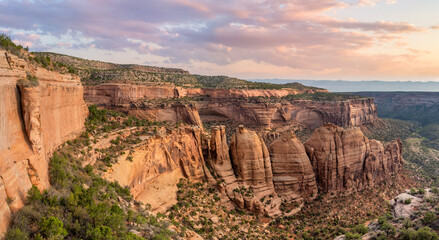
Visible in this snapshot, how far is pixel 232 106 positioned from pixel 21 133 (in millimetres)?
61689

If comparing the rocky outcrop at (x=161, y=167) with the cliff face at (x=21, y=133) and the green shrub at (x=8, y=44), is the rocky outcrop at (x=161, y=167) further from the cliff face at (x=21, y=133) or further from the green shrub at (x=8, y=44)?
the green shrub at (x=8, y=44)

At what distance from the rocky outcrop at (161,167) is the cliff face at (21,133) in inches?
275

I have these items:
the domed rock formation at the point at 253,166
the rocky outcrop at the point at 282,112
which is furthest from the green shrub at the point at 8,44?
the rocky outcrop at the point at 282,112

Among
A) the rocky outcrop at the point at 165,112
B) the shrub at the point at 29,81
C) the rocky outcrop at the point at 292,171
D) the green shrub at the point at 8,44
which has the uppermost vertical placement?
the green shrub at the point at 8,44

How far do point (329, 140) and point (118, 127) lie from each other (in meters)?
31.1

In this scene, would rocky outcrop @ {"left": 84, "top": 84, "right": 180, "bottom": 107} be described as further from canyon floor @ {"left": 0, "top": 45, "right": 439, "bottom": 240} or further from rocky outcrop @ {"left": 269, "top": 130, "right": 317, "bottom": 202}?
rocky outcrop @ {"left": 269, "top": 130, "right": 317, "bottom": 202}

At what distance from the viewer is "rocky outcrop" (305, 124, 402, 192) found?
4050cm

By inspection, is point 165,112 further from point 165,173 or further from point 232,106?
point 165,173

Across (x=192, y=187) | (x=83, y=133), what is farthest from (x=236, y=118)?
(x=83, y=133)

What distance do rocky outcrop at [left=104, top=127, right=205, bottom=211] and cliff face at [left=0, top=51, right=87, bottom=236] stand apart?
7.00m

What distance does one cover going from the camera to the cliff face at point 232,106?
171 feet

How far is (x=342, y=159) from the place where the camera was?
4109 centimetres

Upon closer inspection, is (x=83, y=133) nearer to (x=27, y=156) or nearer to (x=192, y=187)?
(x=27, y=156)

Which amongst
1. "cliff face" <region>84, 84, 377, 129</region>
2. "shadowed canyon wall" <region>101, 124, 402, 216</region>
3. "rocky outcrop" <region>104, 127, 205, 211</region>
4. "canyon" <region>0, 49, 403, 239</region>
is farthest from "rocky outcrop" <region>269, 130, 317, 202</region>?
"cliff face" <region>84, 84, 377, 129</region>
